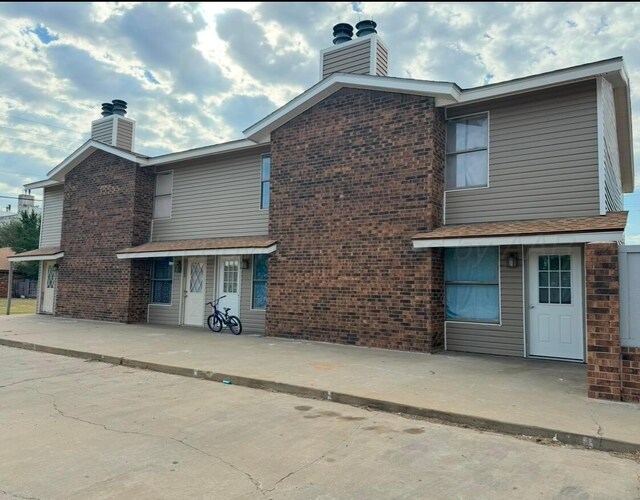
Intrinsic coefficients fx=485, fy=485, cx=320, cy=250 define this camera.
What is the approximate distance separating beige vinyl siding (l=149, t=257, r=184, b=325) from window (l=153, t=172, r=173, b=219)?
71.0 inches

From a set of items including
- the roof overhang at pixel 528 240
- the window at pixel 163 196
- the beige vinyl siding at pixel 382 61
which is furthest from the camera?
the window at pixel 163 196

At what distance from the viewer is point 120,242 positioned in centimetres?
1577

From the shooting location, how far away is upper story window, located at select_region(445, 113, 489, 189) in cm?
1010

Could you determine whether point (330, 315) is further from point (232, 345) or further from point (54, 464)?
point (54, 464)

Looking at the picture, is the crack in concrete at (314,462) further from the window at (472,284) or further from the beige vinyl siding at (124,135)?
the beige vinyl siding at (124,135)

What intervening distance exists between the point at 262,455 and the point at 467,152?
26.1 ft

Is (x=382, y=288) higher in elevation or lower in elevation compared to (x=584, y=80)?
lower

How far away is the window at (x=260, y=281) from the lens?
13094 mm

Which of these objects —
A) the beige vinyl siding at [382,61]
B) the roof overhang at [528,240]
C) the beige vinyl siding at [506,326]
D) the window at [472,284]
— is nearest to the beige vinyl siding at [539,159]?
the window at [472,284]

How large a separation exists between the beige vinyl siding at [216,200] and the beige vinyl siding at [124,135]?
3.38 m

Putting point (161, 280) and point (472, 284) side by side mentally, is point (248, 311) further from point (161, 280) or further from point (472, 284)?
point (472, 284)

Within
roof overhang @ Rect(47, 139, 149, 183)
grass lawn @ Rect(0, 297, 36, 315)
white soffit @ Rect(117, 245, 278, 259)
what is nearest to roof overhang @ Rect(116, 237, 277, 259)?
white soffit @ Rect(117, 245, 278, 259)

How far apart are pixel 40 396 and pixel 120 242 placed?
9814mm

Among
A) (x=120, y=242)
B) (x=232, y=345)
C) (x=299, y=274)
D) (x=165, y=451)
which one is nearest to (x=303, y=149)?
(x=299, y=274)
